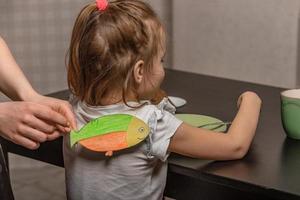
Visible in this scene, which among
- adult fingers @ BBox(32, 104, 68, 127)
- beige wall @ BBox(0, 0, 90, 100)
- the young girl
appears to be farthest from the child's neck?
beige wall @ BBox(0, 0, 90, 100)

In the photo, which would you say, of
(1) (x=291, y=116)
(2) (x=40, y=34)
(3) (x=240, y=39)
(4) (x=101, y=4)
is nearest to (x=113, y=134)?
(4) (x=101, y=4)

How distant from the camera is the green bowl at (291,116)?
1.35 m

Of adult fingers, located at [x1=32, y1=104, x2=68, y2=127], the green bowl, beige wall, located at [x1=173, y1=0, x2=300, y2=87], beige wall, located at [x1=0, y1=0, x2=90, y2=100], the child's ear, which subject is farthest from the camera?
beige wall, located at [x1=0, y1=0, x2=90, y2=100]

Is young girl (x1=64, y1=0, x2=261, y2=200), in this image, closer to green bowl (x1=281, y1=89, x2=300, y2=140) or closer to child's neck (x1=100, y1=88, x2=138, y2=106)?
child's neck (x1=100, y1=88, x2=138, y2=106)

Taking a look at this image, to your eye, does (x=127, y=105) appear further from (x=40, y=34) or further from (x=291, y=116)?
(x=40, y=34)

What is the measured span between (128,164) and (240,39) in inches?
65.1

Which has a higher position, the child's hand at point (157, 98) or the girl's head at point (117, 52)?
the girl's head at point (117, 52)

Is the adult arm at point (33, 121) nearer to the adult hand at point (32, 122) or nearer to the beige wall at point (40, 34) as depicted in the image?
the adult hand at point (32, 122)

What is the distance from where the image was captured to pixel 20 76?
1.46m

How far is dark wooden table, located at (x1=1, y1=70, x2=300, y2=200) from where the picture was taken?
113 centimetres

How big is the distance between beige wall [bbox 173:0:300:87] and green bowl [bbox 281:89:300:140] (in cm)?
124

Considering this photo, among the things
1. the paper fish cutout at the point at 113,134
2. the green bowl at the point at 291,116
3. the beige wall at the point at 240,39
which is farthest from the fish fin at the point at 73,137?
the beige wall at the point at 240,39

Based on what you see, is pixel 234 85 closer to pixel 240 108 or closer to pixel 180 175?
pixel 240 108

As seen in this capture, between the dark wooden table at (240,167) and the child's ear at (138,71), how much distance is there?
0.19 metres
